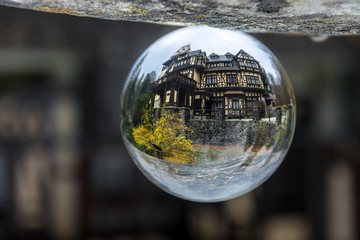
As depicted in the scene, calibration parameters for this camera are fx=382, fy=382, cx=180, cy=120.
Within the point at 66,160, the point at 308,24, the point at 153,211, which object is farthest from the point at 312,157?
the point at 308,24

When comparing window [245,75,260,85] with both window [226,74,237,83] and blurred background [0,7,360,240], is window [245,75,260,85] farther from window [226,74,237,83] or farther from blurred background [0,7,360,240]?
blurred background [0,7,360,240]

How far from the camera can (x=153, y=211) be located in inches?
160

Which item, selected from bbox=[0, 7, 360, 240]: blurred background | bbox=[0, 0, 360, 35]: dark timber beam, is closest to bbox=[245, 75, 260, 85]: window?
bbox=[0, 0, 360, 35]: dark timber beam

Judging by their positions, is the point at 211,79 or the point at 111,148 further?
the point at 111,148

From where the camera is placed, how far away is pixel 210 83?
747mm

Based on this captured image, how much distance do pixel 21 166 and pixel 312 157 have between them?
299 centimetres

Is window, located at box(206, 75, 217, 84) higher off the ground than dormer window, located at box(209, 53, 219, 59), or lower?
lower

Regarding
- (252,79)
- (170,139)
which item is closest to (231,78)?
(252,79)

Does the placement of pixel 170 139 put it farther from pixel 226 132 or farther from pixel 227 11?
pixel 227 11

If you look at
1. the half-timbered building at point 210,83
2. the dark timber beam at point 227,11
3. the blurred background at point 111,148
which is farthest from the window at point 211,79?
the blurred background at point 111,148

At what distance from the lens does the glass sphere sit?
748 millimetres

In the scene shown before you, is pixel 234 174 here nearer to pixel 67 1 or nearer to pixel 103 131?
pixel 67 1

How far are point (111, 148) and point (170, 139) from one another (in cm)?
318

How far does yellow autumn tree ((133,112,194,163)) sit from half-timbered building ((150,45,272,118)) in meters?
0.03
